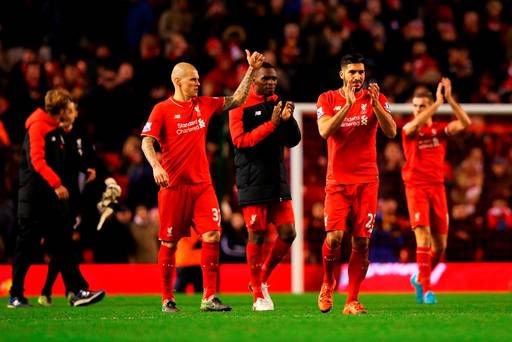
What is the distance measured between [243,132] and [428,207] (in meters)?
2.73

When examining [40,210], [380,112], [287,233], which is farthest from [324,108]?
[40,210]

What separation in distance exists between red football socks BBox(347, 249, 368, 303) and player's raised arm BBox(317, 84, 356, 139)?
1055mm

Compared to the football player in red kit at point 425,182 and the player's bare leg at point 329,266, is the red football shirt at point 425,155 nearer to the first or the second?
the football player in red kit at point 425,182

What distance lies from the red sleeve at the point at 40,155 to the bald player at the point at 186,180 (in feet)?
5.11

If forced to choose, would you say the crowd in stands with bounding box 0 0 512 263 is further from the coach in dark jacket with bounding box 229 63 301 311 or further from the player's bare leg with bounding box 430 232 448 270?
the coach in dark jacket with bounding box 229 63 301 311

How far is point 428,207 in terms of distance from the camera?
12.4 meters

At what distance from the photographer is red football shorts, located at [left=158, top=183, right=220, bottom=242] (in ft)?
33.6

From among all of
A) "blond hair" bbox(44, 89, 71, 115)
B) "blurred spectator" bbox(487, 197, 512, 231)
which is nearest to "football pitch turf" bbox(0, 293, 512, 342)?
"blond hair" bbox(44, 89, 71, 115)

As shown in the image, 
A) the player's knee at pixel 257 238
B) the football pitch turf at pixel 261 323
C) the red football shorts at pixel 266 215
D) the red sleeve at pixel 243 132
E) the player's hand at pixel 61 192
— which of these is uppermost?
the red sleeve at pixel 243 132

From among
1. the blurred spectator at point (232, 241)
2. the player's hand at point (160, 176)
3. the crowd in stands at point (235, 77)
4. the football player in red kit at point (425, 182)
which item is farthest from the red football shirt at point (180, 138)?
the blurred spectator at point (232, 241)

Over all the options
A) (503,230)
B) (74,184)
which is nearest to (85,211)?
(74,184)

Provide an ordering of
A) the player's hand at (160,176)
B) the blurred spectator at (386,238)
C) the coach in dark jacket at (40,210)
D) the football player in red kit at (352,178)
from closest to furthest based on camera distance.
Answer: the player's hand at (160,176), the football player in red kit at (352,178), the coach in dark jacket at (40,210), the blurred spectator at (386,238)

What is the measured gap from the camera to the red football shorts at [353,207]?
977 centimetres

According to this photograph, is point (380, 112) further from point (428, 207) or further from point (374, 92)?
point (428, 207)
